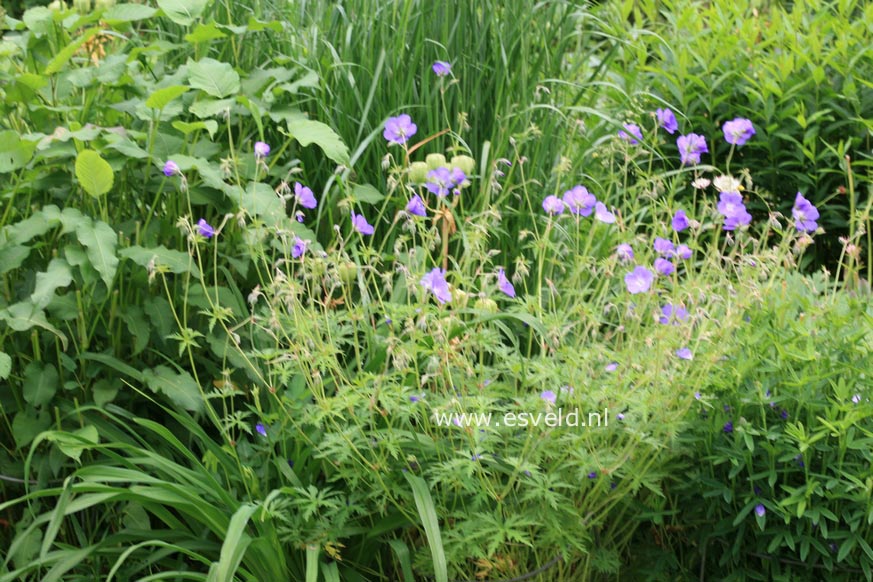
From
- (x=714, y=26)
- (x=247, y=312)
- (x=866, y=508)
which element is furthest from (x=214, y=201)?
(x=714, y=26)

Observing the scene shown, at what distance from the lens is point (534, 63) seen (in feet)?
10.2

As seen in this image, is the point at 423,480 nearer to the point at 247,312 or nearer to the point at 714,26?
the point at 247,312

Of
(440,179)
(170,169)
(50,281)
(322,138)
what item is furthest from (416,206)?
(50,281)

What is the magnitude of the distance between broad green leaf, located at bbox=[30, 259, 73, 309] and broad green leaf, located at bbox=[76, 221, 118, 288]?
2.5 inches

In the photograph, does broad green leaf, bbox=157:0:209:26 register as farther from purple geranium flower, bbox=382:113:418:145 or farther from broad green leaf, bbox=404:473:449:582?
broad green leaf, bbox=404:473:449:582

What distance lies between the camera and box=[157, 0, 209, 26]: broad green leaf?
248 centimetres

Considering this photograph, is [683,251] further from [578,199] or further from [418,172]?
[418,172]

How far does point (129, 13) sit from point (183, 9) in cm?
13

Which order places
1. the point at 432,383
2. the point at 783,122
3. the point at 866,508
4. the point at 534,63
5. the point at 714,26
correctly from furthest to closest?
the point at 714,26 < the point at 783,122 < the point at 534,63 < the point at 432,383 < the point at 866,508

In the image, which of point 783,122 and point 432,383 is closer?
point 432,383

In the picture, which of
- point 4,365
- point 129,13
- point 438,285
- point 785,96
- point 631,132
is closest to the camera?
point 438,285

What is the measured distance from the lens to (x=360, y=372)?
2.06 metres

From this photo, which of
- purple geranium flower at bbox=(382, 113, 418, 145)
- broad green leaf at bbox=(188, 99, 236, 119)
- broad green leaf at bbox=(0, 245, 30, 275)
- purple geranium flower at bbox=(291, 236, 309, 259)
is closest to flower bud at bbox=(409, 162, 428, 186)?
purple geranium flower at bbox=(382, 113, 418, 145)

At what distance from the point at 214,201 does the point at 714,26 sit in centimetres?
224
